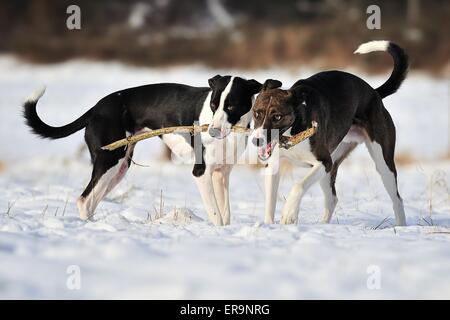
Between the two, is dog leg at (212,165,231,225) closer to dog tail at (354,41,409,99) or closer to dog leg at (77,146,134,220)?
dog leg at (77,146,134,220)

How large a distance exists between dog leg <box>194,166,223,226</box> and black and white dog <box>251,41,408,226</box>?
0.43 metres

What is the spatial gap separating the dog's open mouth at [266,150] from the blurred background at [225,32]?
1666 cm

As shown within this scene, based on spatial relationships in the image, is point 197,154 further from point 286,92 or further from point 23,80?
point 23,80

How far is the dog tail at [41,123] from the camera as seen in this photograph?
261 inches

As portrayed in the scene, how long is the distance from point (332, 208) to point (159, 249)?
9.96 ft

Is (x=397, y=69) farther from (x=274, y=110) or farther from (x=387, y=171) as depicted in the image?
(x=274, y=110)

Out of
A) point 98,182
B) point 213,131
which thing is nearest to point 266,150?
point 213,131

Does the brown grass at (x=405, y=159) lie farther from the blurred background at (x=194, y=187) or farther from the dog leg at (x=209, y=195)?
the dog leg at (x=209, y=195)

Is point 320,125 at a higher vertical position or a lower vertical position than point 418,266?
higher

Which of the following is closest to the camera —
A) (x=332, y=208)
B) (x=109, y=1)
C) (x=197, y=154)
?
(x=197, y=154)

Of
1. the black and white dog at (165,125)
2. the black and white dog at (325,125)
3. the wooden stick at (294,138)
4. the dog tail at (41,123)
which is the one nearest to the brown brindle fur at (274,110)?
the black and white dog at (325,125)

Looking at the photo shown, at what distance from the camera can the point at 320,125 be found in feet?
20.1

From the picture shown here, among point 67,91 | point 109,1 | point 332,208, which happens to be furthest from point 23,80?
point 332,208
